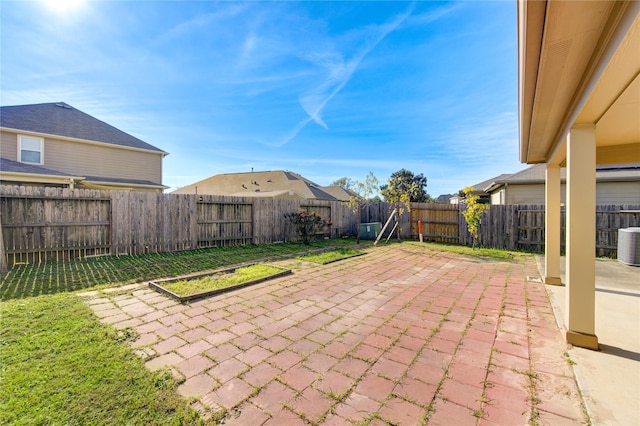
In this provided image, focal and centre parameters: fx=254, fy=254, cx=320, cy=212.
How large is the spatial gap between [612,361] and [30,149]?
18965 millimetres

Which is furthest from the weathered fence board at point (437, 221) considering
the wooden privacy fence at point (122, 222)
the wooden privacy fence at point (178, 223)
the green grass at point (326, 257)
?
the wooden privacy fence at point (122, 222)

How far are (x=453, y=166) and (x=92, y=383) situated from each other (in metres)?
28.7

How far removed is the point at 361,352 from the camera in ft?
7.88

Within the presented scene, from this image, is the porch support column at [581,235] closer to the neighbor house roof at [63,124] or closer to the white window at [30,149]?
the neighbor house roof at [63,124]

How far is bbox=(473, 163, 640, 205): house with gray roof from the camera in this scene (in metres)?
10.6

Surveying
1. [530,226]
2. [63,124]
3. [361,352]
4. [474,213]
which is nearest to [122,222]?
[361,352]

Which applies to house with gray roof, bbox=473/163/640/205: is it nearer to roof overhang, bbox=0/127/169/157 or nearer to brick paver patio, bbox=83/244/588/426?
brick paver patio, bbox=83/244/588/426

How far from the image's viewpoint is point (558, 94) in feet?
7.80

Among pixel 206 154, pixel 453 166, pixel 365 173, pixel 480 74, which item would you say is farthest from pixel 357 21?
pixel 453 166

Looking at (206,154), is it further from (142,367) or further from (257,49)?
(142,367)

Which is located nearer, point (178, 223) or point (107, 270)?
point (107, 270)

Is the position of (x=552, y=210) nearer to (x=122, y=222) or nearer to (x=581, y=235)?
(x=581, y=235)

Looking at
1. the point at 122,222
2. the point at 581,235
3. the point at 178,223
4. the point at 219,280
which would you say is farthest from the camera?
the point at 178,223

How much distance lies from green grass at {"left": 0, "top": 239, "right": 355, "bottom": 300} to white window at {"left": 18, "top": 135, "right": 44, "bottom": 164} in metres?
9.81
